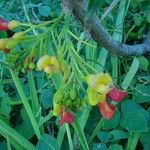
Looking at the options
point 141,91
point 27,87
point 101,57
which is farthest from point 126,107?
point 27,87

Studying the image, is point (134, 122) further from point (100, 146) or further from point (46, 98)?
point (46, 98)

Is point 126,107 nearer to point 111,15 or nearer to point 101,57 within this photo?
point 101,57

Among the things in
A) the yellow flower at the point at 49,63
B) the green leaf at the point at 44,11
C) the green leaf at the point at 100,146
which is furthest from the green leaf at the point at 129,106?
the green leaf at the point at 44,11

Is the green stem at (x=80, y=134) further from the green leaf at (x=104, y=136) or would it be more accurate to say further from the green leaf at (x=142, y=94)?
the green leaf at (x=142, y=94)

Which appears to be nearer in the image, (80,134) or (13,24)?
(13,24)

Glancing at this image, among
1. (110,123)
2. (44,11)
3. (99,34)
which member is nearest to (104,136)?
(110,123)

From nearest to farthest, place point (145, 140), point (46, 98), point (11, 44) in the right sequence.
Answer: point (11, 44) < point (145, 140) < point (46, 98)
